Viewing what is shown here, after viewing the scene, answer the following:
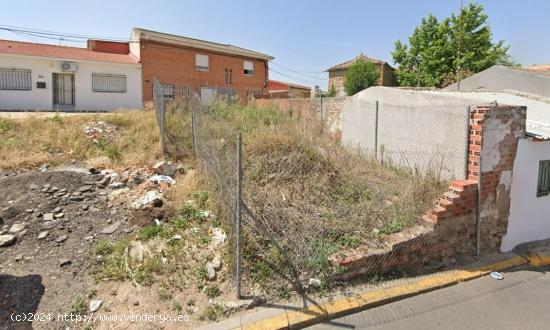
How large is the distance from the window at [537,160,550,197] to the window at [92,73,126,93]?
20.4m

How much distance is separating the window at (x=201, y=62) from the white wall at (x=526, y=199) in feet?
74.1

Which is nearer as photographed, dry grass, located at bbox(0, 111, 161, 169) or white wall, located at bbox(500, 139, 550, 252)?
white wall, located at bbox(500, 139, 550, 252)

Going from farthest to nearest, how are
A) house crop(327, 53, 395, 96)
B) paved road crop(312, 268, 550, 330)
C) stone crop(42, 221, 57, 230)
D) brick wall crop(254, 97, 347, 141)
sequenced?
1. house crop(327, 53, 395, 96)
2. brick wall crop(254, 97, 347, 141)
3. stone crop(42, 221, 57, 230)
4. paved road crop(312, 268, 550, 330)

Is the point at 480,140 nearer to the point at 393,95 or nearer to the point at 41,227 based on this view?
the point at 393,95

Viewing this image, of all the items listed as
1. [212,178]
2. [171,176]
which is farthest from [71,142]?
[212,178]

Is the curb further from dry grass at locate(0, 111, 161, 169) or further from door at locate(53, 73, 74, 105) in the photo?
door at locate(53, 73, 74, 105)

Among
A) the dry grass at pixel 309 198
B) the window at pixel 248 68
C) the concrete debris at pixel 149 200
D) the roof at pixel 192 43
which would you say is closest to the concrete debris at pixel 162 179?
the concrete debris at pixel 149 200

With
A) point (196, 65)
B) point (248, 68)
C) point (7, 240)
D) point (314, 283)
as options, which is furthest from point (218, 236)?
point (248, 68)

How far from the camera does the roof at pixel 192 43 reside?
2240cm

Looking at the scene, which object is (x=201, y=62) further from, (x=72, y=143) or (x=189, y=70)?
(x=72, y=143)

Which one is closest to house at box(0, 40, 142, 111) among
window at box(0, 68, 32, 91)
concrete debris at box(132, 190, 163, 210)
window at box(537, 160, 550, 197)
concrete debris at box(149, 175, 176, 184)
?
window at box(0, 68, 32, 91)

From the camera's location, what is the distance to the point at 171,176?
6.97 metres

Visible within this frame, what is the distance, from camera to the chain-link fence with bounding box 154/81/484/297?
417 cm

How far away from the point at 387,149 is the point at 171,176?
4.86 meters
